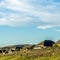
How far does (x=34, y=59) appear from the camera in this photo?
168 feet

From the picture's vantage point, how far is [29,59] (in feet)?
169

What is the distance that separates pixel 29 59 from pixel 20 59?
2.71 meters

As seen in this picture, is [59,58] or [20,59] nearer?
[59,58]

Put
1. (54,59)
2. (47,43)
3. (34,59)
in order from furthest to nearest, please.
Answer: (47,43) → (34,59) → (54,59)

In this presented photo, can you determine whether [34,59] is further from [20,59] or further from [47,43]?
[47,43]

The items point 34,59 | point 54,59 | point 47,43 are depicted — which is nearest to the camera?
point 54,59

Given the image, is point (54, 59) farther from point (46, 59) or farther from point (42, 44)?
point (42, 44)

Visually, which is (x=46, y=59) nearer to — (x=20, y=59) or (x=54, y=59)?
(x=54, y=59)

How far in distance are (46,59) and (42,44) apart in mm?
69832

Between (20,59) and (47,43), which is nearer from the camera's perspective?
(20,59)

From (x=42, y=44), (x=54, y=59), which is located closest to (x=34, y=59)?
(x=54, y=59)

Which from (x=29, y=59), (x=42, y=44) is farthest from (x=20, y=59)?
(x=42, y=44)

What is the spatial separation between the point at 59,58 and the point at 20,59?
10.8 meters

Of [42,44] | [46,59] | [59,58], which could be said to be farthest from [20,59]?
[42,44]
